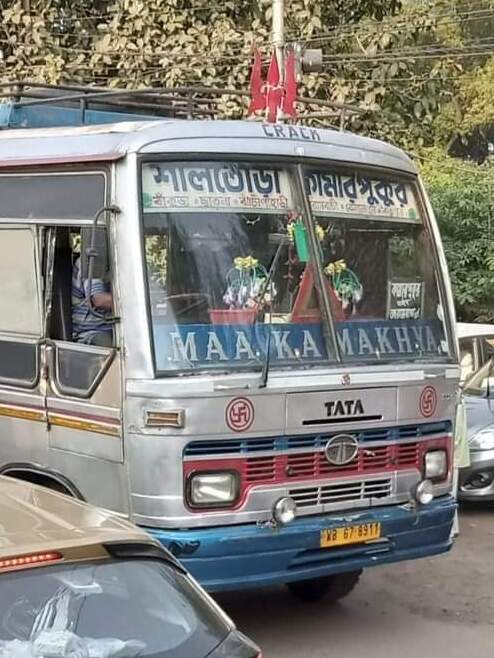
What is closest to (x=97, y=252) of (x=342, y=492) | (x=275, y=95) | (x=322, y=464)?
(x=322, y=464)

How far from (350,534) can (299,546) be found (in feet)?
1.07

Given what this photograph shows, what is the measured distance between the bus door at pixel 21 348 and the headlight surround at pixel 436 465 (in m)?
2.10

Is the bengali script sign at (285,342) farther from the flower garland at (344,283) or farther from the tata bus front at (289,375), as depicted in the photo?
the flower garland at (344,283)

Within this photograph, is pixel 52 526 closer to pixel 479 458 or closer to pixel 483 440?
pixel 479 458

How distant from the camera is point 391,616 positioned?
6.65 meters

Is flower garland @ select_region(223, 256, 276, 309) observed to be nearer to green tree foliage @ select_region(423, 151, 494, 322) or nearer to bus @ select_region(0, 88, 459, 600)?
bus @ select_region(0, 88, 459, 600)

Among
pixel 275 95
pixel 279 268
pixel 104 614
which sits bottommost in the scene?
pixel 104 614

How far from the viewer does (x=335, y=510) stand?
18.9 ft

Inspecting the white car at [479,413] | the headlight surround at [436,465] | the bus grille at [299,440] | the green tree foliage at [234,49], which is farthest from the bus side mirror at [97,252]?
the green tree foliage at [234,49]

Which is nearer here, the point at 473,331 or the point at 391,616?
the point at 391,616

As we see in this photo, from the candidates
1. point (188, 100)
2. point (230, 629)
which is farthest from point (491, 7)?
point (230, 629)

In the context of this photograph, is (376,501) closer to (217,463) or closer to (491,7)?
(217,463)

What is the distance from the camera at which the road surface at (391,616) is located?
6.03 metres

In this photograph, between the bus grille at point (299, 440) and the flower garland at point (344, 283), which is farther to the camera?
the flower garland at point (344, 283)
